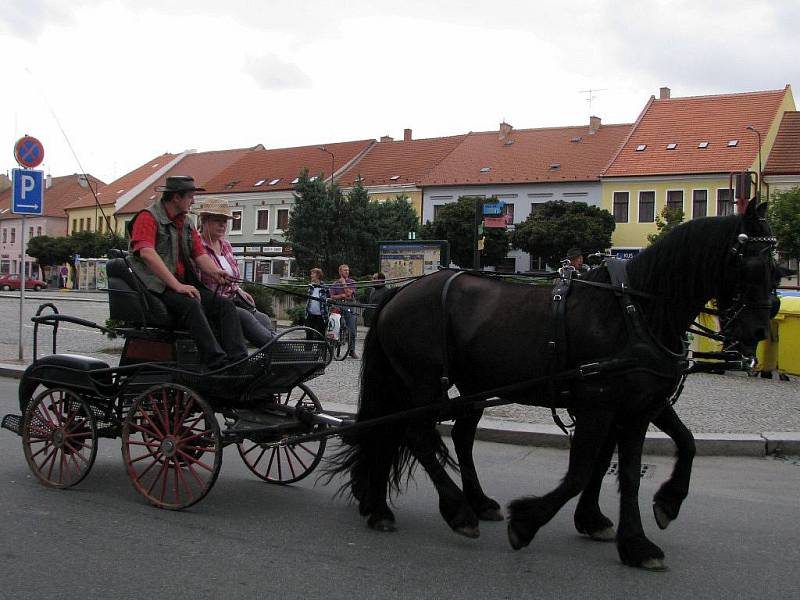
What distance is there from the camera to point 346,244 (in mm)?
35219

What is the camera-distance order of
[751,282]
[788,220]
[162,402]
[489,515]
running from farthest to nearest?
[788,220]
[162,402]
[489,515]
[751,282]

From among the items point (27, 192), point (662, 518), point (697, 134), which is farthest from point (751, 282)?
point (697, 134)

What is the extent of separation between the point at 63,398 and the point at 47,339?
12.4 metres

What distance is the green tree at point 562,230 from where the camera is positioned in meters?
45.4

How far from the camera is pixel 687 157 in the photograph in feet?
156

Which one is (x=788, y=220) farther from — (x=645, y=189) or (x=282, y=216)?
(x=282, y=216)

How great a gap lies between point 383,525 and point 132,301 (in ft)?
7.87

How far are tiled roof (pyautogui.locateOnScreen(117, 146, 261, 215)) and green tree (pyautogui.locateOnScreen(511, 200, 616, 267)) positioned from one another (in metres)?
30.9

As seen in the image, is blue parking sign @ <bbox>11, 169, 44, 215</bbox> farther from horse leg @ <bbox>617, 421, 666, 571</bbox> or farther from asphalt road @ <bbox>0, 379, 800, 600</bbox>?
horse leg @ <bbox>617, 421, 666, 571</bbox>

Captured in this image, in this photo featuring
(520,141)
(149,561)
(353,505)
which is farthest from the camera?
(520,141)

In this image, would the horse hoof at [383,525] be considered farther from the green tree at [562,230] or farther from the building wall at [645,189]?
the building wall at [645,189]

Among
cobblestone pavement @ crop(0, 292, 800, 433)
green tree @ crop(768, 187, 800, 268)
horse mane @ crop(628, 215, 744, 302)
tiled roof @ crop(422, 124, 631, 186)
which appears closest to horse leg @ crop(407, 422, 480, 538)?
horse mane @ crop(628, 215, 744, 302)

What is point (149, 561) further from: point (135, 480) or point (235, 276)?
point (235, 276)

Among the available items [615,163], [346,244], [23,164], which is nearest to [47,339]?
[23,164]
